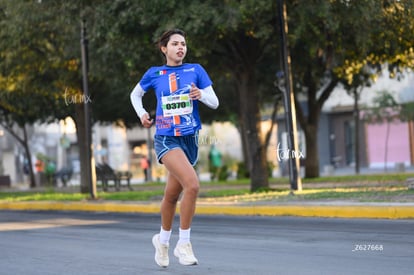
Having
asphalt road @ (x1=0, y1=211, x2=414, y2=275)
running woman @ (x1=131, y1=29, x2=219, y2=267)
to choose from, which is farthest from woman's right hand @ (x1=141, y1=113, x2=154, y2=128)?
asphalt road @ (x1=0, y1=211, x2=414, y2=275)

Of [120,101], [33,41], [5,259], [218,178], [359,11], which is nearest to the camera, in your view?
[5,259]

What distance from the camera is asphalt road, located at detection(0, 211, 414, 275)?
730cm

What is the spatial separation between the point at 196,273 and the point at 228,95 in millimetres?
27204

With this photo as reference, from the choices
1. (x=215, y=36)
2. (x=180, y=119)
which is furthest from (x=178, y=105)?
(x=215, y=36)

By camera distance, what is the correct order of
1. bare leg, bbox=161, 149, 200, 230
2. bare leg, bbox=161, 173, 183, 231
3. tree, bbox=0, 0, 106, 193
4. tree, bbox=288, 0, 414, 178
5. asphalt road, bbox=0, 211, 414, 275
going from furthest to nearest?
tree, bbox=0, 0, 106, 193 → tree, bbox=288, 0, 414, 178 → asphalt road, bbox=0, 211, 414, 275 → bare leg, bbox=161, 173, 183, 231 → bare leg, bbox=161, 149, 200, 230

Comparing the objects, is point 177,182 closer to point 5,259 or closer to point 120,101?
point 5,259

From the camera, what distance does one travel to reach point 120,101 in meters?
29.6

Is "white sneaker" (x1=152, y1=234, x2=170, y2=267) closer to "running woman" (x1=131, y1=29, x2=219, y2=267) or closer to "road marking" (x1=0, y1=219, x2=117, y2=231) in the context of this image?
"running woman" (x1=131, y1=29, x2=219, y2=267)

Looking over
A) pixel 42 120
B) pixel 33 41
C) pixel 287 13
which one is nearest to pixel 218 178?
pixel 42 120

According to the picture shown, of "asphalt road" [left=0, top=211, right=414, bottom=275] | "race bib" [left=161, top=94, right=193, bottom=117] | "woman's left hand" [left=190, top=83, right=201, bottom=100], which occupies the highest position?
"woman's left hand" [left=190, top=83, right=201, bottom=100]

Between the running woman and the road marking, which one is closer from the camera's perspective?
the running woman

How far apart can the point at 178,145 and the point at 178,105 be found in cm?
33

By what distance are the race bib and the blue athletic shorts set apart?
0.20 m

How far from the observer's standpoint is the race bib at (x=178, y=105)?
6.99 m
